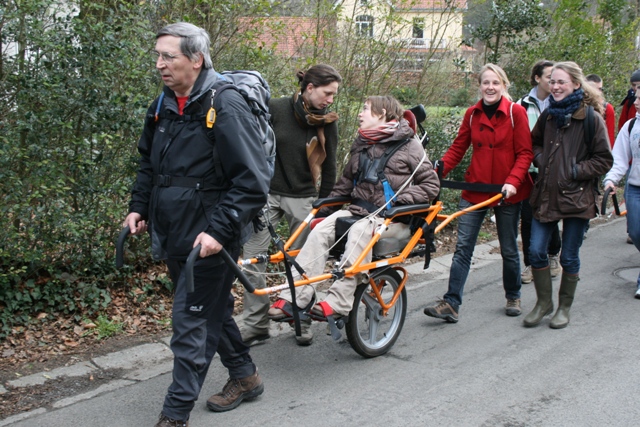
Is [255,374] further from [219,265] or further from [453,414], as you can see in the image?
[453,414]

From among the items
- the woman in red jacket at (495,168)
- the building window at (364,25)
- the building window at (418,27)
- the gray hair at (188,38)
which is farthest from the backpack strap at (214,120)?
the building window at (418,27)

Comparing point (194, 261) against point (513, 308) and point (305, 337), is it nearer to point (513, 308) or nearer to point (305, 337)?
point (305, 337)

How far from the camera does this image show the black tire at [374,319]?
4977 millimetres

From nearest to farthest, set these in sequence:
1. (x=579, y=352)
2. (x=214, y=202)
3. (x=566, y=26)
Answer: (x=214, y=202) < (x=579, y=352) < (x=566, y=26)

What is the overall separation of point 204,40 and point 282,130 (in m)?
1.58

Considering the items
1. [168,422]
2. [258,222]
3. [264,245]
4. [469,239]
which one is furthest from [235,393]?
[469,239]

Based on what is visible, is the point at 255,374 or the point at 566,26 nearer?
the point at 255,374

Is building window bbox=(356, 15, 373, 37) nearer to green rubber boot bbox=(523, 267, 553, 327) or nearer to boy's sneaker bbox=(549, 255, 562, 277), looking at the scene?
boy's sneaker bbox=(549, 255, 562, 277)

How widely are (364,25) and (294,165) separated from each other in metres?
4.19

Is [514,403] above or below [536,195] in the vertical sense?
below

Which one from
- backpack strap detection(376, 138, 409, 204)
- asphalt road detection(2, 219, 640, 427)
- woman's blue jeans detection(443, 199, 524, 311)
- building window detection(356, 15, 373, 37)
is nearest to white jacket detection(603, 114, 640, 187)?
woman's blue jeans detection(443, 199, 524, 311)

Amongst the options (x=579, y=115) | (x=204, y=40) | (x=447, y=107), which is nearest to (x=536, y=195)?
(x=579, y=115)

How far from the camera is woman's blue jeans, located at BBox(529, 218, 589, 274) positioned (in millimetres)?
5805

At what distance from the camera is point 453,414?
427cm
